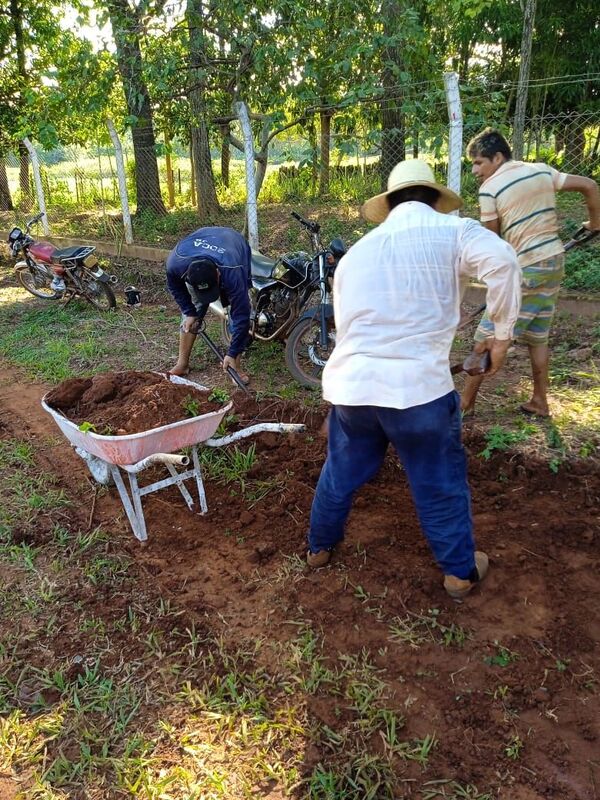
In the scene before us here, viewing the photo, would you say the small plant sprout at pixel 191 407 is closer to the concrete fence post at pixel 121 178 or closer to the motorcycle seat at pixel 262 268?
the motorcycle seat at pixel 262 268

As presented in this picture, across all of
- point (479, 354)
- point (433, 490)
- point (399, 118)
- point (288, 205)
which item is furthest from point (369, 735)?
point (288, 205)

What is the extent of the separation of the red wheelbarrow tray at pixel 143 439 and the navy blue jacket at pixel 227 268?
1.32 meters

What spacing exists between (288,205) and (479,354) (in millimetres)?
9008

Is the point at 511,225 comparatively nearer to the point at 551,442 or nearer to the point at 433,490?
the point at 551,442

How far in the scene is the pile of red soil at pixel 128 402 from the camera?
3.20m

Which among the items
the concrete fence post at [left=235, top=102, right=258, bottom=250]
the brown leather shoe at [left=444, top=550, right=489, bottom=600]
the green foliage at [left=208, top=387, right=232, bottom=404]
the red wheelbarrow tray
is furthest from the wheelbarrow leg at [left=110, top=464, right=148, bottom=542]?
the concrete fence post at [left=235, top=102, right=258, bottom=250]

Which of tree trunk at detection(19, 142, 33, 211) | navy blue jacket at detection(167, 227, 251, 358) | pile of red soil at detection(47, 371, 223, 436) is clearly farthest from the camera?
tree trunk at detection(19, 142, 33, 211)

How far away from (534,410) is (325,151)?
23.4ft

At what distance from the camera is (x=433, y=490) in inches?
93.4

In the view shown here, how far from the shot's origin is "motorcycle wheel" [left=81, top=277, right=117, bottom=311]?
7508 mm

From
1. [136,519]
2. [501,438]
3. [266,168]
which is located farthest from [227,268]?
[266,168]

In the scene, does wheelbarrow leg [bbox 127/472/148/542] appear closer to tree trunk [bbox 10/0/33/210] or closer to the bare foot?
the bare foot

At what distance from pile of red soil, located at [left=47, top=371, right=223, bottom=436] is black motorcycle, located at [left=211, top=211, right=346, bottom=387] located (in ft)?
4.40

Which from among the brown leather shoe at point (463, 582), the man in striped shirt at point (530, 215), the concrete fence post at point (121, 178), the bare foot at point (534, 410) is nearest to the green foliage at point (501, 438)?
the bare foot at point (534, 410)
